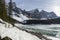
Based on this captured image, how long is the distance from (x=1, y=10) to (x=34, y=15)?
1402 centimetres

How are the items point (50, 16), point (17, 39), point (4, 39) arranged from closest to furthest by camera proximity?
point (4, 39), point (17, 39), point (50, 16)

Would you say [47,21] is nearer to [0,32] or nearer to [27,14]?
[27,14]

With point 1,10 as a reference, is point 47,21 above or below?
below

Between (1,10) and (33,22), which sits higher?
(1,10)

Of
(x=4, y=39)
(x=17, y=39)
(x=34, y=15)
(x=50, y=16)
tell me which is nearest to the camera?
(x=4, y=39)

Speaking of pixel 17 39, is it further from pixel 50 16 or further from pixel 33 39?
pixel 50 16

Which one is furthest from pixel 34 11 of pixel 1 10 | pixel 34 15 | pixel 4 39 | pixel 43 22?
pixel 4 39

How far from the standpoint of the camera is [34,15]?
3356 centimetres

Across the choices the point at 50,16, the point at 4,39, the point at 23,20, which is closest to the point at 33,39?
the point at 4,39

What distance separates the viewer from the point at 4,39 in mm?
8383

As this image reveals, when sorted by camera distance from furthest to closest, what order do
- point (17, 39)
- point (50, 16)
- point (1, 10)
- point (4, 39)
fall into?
1. point (50, 16)
2. point (1, 10)
3. point (17, 39)
4. point (4, 39)

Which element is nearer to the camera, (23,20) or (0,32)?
(0,32)

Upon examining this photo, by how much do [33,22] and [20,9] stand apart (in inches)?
113

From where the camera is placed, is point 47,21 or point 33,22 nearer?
point 47,21
